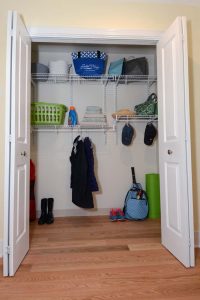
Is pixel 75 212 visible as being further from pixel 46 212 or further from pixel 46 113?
pixel 46 113

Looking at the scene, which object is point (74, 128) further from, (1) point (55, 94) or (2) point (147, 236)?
(2) point (147, 236)

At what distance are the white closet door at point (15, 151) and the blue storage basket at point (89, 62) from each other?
3.15ft

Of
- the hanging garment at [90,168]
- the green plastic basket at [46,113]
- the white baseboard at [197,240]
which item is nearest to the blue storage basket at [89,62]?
the green plastic basket at [46,113]

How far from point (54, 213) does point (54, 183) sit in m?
0.42

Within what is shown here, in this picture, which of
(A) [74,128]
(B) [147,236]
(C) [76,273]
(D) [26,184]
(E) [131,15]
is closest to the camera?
(C) [76,273]

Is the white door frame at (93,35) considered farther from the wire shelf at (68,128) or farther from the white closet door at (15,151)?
the wire shelf at (68,128)

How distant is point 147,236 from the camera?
225 cm

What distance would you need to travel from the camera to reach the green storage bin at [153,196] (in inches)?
115

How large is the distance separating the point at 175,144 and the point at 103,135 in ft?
4.85

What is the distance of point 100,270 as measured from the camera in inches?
62.7

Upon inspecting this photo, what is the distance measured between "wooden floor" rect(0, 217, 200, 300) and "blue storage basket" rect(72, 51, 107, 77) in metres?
1.94

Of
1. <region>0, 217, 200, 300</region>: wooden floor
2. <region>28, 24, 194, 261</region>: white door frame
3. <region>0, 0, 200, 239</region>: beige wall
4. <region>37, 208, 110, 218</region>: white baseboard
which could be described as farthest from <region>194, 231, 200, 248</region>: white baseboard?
<region>28, 24, 194, 261</region>: white door frame

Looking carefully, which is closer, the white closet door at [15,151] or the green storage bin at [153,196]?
the white closet door at [15,151]

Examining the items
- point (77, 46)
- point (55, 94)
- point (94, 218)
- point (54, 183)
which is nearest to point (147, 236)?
point (94, 218)
